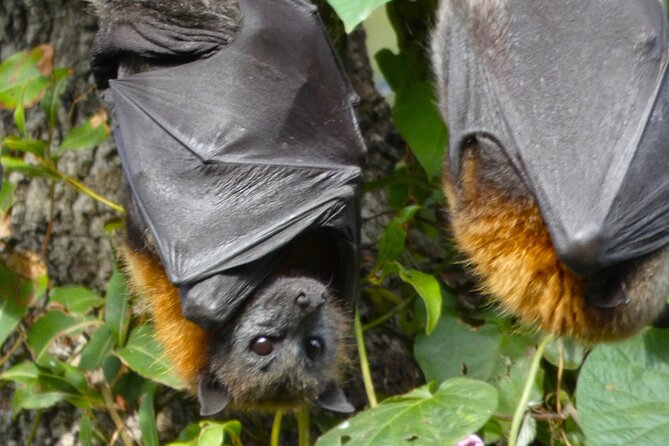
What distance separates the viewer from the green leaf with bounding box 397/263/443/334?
3842 millimetres

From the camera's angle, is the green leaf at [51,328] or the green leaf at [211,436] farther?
the green leaf at [51,328]

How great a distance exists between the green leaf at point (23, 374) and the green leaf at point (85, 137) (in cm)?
71

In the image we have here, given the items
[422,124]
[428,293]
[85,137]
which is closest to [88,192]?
[85,137]

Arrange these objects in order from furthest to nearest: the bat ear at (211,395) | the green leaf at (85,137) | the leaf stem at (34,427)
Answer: the leaf stem at (34,427) < the green leaf at (85,137) < the bat ear at (211,395)

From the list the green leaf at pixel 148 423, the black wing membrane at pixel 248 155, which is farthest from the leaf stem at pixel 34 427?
the black wing membrane at pixel 248 155

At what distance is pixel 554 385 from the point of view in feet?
13.7

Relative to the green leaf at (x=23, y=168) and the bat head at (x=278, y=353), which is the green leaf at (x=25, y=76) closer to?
the green leaf at (x=23, y=168)

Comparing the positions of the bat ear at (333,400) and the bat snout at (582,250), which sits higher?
the bat snout at (582,250)

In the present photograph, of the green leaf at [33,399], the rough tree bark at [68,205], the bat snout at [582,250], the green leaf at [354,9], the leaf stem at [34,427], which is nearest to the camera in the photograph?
the green leaf at [354,9]

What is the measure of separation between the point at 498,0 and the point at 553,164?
526 mm

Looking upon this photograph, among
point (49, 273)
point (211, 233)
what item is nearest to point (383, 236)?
point (211, 233)

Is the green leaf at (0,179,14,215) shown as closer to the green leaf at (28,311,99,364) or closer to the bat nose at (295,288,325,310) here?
the green leaf at (28,311,99,364)

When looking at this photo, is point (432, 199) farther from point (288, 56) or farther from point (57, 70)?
point (57, 70)

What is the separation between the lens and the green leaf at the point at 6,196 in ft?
14.3
